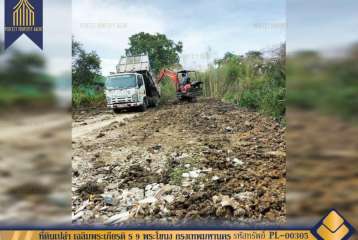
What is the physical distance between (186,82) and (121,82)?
632 mm

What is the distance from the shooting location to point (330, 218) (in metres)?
4.21

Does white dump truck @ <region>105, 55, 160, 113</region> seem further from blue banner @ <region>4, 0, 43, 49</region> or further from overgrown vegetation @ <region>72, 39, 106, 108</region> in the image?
blue banner @ <region>4, 0, 43, 49</region>

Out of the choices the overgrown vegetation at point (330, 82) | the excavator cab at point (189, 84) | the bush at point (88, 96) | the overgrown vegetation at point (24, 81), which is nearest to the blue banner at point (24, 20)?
the overgrown vegetation at point (24, 81)

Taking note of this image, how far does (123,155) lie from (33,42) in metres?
1.31

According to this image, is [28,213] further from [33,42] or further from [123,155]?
[33,42]

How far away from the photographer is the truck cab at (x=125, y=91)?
4527 millimetres

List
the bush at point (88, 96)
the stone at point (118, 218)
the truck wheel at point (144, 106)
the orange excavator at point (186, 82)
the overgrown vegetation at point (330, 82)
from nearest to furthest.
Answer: the overgrown vegetation at point (330, 82)
the stone at point (118, 218)
the bush at point (88, 96)
the orange excavator at point (186, 82)
the truck wheel at point (144, 106)

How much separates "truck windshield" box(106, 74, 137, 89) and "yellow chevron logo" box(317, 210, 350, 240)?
2.19 meters

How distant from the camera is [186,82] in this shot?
4629mm

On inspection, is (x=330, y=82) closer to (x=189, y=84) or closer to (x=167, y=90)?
(x=189, y=84)

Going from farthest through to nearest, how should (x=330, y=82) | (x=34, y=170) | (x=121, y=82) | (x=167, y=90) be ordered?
(x=167, y=90), (x=121, y=82), (x=34, y=170), (x=330, y=82)

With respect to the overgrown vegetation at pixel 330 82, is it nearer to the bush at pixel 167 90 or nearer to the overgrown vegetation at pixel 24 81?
the bush at pixel 167 90

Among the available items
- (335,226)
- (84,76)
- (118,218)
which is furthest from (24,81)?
(335,226)

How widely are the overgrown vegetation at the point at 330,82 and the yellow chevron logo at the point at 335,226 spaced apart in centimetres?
89
